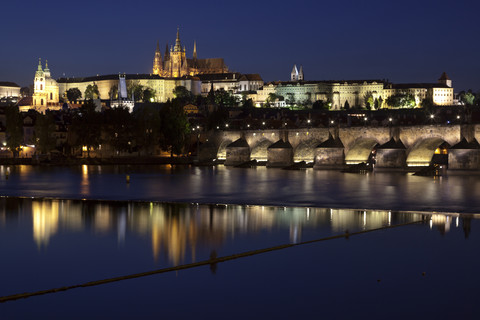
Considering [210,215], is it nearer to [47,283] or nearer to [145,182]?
[47,283]

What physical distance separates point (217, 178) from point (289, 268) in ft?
121

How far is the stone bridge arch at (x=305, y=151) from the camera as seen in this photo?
7548cm

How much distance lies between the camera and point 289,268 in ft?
62.5

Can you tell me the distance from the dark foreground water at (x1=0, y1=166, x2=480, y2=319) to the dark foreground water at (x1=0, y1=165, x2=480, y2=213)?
346mm

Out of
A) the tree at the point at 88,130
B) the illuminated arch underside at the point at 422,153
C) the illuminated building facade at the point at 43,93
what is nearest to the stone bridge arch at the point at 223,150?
the tree at the point at 88,130

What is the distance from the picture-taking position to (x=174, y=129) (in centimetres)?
8344

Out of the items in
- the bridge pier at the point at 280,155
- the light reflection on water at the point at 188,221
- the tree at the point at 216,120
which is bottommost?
the light reflection on water at the point at 188,221

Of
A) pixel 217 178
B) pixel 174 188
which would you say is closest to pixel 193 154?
pixel 217 178

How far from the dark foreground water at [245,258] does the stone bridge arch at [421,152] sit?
26.1m

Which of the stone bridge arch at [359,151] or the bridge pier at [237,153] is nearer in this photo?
the stone bridge arch at [359,151]

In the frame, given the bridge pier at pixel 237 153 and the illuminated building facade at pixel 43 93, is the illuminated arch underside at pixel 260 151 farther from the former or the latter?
the illuminated building facade at pixel 43 93

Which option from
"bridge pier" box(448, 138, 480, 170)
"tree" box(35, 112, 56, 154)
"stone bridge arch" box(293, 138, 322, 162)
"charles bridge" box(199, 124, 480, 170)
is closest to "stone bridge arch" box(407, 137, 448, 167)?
"charles bridge" box(199, 124, 480, 170)

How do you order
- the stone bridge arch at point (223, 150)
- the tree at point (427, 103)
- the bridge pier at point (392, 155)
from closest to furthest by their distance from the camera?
the bridge pier at point (392, 155) < the stone bridge arch at point (223, 150) < the tree at point (427, 103)

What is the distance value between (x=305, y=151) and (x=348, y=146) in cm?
811
